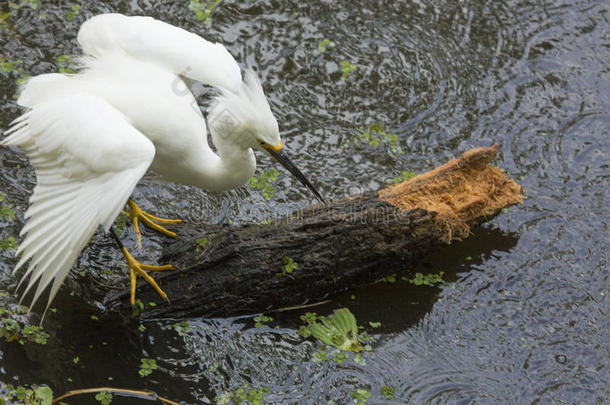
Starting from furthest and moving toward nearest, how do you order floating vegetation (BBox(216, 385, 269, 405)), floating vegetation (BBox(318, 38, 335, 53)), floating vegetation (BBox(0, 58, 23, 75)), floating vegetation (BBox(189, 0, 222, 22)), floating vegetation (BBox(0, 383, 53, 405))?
floating vegetation (BBox(189, 0, 222, 22)), floating vegetation (BBox(318, 38, 335, 53)), floating vegetation (BBox(0, 58, 23, 75)), floating vegetation (BBox(216, 385, 269, 405)), floating vegetation (BBox(0, 383, 53, 405))

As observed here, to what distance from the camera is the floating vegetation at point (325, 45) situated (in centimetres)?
596

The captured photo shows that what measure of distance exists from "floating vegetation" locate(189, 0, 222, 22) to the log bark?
8.72ft

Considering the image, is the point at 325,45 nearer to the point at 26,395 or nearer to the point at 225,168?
the point at 225,168

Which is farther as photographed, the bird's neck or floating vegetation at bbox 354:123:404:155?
floating vegetation at bbox 354:123:404:155

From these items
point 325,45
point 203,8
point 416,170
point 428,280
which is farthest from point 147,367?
point 203,8

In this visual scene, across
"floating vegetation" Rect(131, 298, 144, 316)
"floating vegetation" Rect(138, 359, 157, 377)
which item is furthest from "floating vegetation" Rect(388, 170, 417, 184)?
"floating vegetation" Rect(138, 359, 157, 377)

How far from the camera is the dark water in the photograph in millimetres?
3842

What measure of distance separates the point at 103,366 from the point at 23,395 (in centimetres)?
42

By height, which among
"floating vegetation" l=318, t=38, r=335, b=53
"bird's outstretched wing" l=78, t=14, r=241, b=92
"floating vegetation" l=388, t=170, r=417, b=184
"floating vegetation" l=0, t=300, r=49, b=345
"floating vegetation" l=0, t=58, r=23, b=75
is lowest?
"floating vegetation" l=0, t=300, r=49, b=345

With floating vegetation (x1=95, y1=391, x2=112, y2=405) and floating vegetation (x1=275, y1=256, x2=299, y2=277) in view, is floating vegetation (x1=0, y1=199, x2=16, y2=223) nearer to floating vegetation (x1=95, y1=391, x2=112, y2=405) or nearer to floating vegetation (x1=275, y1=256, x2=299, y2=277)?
floating vegetation (x1=95, y1=391, x2=112, y2=405)

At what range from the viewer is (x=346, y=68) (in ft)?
19.2

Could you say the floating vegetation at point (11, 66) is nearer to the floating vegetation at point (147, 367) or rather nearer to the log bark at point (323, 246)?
the log bark at point (323, 246)

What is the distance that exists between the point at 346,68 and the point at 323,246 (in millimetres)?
2304

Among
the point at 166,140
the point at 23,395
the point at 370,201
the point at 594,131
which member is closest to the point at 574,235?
the point at 594,131
